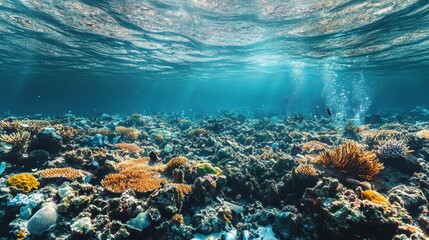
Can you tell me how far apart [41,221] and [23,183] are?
175cm

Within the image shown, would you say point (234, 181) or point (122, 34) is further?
point (122, 34)

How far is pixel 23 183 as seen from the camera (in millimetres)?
5559

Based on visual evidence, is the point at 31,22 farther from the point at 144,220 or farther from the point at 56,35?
the point at 144,220

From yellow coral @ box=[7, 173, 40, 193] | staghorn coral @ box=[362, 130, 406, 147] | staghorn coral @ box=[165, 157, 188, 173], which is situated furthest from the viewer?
staghorn coral @ box=[362, 130, 406, 147]

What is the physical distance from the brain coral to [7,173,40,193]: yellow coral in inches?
54.6

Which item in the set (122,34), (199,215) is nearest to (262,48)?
(122,34)

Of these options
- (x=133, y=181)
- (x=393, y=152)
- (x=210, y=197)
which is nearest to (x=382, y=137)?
(x=393, y=152)

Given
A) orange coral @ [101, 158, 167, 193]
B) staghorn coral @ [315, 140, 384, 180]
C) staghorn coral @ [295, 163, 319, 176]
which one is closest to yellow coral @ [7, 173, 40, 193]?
orange coral @ [101, 158, 167, 193]

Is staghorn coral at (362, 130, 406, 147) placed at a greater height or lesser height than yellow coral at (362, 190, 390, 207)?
lesser

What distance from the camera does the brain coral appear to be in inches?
172

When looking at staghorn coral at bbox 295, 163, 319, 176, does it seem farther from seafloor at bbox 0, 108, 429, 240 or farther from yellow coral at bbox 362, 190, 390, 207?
yellow coral at bbox 362, 190, 390, 207

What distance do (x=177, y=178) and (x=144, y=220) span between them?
214 cm

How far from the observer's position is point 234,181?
7020 mm

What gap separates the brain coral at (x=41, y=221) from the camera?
4363 mm
